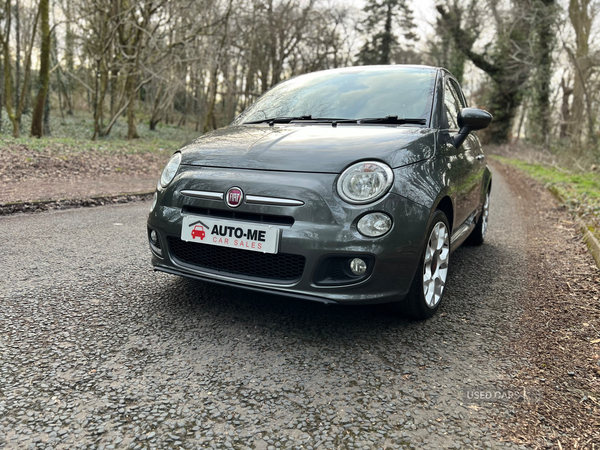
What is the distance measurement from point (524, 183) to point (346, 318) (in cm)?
1124

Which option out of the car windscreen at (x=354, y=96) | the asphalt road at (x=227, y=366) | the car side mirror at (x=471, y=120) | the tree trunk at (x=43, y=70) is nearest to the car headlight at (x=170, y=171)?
the asphalt road at (x=227, y=366)

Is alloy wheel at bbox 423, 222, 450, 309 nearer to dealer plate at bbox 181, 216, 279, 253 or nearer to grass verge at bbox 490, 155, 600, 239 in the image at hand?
dealer plate at bbox 181, 216, 279, 253

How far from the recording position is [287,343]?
7.93 feet

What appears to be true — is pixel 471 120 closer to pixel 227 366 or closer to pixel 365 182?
pixel 365 182

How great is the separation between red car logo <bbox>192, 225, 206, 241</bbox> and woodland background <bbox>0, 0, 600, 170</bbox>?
12.8 meters

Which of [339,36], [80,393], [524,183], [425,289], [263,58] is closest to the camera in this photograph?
[80,393]

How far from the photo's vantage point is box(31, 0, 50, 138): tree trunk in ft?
44.6

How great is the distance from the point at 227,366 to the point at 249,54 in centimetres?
2326

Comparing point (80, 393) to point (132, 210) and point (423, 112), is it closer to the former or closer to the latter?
point (423, 112)

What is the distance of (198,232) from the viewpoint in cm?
252

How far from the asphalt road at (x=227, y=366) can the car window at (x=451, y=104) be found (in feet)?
4.01

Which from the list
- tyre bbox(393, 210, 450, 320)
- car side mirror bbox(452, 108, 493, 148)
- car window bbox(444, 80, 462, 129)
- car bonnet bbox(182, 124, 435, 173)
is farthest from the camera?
car window bbox(444, 80, 462, 129)

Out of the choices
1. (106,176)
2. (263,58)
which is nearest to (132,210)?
(106,176)

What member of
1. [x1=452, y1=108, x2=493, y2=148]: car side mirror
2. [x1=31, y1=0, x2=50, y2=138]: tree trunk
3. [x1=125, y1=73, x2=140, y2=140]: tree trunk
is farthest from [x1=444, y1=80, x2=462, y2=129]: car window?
[x1=125, y1=73, x2=140, y2=140]: tree trunk
